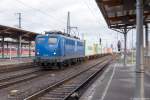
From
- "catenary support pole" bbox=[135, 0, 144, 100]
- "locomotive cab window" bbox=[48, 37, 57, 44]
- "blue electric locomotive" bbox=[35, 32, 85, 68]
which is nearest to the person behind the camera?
"catenary support pole" bbox=[135, 0, 144, 100]

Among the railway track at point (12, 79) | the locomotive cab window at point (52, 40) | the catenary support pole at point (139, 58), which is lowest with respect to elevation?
the railway track at point (12, 79)

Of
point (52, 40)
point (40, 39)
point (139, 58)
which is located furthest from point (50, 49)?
point (139, 58)

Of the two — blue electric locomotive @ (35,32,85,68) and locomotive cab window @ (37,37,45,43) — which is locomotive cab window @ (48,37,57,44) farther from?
locomotive cab window @ (37,37,45,43)

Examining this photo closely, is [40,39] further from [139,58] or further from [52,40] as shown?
[139,58]

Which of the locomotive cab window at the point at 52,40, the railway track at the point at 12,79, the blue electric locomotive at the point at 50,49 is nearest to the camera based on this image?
the railway track at the point at 12,79

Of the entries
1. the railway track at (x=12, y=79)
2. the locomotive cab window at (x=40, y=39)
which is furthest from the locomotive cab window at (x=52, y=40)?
the railway track at (x=12, y=79)

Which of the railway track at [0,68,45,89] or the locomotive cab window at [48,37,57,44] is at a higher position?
the locomotive cab window at [48,37,57,44]

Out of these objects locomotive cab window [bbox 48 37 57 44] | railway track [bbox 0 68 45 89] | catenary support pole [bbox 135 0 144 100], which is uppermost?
locomotive cab window [bbox 48 37 57 44]

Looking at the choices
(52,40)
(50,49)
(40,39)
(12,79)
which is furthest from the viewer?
(40,39)

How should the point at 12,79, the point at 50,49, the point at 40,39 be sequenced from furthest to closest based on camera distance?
the point at 40,39, the point at 50,49, the point at 12,79

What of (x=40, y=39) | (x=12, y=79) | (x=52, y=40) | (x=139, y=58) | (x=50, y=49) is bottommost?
(x=12, y=79)

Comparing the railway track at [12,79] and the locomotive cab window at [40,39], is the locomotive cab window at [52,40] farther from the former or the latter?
the railway track at [12,79]

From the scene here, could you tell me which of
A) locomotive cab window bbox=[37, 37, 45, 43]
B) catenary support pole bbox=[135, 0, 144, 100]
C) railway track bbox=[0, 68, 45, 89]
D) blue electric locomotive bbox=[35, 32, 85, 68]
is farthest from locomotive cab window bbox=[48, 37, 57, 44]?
catenary support pole bbox=[135, 0, 144, 100]

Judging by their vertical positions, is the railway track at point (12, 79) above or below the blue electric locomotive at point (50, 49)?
below
